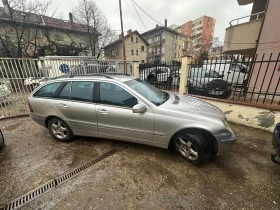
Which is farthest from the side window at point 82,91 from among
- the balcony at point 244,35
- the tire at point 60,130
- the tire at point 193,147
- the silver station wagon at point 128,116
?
the balcony at point 244,35

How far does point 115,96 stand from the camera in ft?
8.95

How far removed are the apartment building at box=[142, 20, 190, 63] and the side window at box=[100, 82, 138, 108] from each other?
105 feet

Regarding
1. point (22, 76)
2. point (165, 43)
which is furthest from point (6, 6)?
point (165, 43)

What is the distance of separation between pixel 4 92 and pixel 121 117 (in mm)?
4964

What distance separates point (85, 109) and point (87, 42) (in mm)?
21297

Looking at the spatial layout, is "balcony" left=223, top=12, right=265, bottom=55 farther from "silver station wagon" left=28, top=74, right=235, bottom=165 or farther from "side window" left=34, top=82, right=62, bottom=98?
"side window" left=34, top=82, right=62, bottom=98

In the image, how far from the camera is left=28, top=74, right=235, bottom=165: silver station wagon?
237cm

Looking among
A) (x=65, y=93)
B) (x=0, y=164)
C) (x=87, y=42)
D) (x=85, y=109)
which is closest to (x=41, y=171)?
(x=0, y=164)

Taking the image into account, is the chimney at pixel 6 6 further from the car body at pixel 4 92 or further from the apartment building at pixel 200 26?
the apartment building at pixel 200 26

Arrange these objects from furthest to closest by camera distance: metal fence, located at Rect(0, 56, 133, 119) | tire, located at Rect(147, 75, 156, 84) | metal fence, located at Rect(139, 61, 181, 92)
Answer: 1. tire, located at Rect(147, 75, 156, 84)
2. metal fence, located at Rect(139, 61, 181, 92)
3. metal fence, located at Rect(0, 56, 133, 119)

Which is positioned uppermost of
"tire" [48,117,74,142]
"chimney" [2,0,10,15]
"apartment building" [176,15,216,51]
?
"apartment building" [176,15,216,51]

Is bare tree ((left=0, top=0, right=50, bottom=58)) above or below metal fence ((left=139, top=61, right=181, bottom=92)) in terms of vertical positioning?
above

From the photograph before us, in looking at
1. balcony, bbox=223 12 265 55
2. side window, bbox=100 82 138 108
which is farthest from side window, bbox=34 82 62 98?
balcony, bbox=223 12 265 55

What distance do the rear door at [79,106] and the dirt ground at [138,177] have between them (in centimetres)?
52
